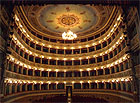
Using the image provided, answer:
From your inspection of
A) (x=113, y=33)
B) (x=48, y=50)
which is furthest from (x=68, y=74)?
(x=113, y=33)

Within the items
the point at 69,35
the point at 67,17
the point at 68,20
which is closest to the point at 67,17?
the point at 67,17

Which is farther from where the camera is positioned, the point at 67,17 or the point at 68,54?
the point at 68,54

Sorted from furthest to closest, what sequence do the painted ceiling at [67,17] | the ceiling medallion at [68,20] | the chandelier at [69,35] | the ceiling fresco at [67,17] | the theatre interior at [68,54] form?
the ceiling medallion at [68,20], the ceiling fresco at [67,17], the painted ceiling at [67,17], the chandelier at [69,35], the theatre interior at [68,54]

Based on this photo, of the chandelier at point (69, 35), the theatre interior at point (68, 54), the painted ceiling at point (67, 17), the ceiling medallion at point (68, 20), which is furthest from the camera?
the ceiling medallion at point (68, 20)

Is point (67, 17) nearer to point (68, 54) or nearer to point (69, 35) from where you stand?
point (69, 35)

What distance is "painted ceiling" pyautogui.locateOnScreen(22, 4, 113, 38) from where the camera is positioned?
75.3 ft

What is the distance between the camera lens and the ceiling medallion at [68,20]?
2595 centimetres

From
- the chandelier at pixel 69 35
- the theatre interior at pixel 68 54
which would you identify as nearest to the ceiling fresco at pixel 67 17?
the theatre interior at pixel 68 54

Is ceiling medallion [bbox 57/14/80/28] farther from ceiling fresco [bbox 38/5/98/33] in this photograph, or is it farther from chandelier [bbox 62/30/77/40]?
chandelier [bbox 62/30/77/40]

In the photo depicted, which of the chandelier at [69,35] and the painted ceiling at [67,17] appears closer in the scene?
the chandelier at [69,35]

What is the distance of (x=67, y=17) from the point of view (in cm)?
2631

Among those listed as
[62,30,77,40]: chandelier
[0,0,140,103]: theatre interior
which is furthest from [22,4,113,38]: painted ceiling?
[62,30,77,40]: chandelier

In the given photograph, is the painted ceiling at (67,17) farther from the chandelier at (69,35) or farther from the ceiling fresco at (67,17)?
the chandelier at (69,35)

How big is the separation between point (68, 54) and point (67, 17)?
1226 centimetres
